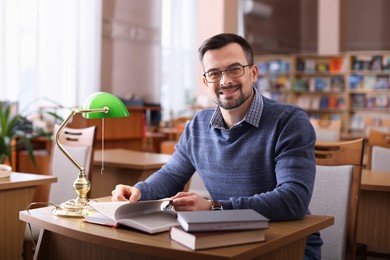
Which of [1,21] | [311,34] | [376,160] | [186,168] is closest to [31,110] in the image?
[1,21]

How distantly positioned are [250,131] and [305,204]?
0.37 m

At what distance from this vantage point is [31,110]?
20.3 ft

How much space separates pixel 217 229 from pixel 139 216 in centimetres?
34

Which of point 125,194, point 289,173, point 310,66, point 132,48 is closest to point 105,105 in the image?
point 125,194

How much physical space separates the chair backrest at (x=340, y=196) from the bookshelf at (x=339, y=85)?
784 cm

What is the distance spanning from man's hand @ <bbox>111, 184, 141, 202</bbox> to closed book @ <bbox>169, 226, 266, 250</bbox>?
49 centimetres

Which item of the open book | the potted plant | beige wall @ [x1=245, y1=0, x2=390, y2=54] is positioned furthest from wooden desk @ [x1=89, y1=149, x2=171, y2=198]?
beige wall @ [x1=245, y1=0, x2=390, y2=54]

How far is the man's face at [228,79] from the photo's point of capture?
2.09m

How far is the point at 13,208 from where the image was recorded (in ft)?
9.66

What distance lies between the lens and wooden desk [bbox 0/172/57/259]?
2893mm

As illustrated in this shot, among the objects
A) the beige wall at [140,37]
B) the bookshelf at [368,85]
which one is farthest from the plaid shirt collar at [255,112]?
the bookshelf at [368,85]

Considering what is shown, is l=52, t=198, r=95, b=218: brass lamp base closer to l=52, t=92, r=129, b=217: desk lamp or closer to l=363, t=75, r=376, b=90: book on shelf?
l=52, t=92, r=129, b=217: desk lamp

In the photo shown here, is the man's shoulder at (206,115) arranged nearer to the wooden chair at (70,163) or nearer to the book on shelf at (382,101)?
the wooden chair at (70,163)

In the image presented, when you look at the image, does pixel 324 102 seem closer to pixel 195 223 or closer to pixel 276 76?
pixel 276 76
